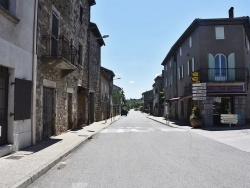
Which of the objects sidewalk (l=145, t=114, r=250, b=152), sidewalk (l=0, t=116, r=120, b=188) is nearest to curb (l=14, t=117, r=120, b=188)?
sidewalk (l=0, t=116, r=120, b=188)

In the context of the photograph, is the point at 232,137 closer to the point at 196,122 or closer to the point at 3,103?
the point at 196,122

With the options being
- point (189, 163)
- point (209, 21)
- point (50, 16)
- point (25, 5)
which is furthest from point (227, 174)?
point (209, 21)

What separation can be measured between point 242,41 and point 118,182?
20.2 m

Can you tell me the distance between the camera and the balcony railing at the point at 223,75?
21922 mm

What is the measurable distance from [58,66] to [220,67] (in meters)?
14.2

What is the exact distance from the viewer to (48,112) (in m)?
12.5

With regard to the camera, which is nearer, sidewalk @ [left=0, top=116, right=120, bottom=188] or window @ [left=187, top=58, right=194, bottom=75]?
sidewalk @ [left=0, top=116, right=120, bottom=188]

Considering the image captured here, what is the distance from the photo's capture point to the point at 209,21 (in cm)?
2233

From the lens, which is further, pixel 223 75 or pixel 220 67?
pixel 220 67

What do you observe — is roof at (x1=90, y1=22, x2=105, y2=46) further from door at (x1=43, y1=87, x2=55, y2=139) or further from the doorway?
door at (x1=43, y1=87, x2=55, y2=139)

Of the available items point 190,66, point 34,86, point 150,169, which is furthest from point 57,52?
point 190,66

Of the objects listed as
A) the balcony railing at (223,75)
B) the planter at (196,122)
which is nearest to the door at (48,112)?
the planter at (196,122)

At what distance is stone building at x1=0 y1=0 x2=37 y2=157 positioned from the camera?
26.7ft

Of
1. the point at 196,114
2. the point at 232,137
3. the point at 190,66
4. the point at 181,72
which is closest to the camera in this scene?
the point at 232,137
